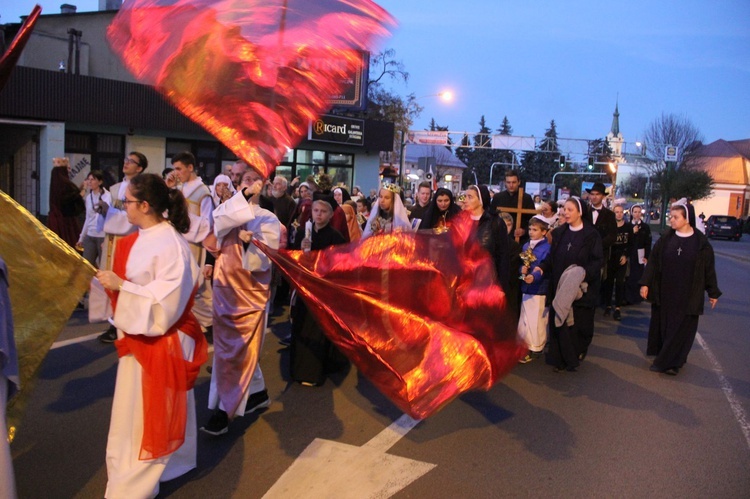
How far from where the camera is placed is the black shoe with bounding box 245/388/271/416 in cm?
557

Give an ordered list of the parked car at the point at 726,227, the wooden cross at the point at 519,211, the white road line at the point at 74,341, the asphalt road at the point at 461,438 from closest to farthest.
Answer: the asphalt road at the point at 461,438, the white road line at the point at 74,341, the wooden cross at the point at 519,211, the parked car at the point at 726,227

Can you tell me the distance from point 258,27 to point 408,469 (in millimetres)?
3014

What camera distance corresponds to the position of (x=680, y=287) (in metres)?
7.71

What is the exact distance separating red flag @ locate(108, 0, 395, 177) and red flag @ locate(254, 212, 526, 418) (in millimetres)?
865

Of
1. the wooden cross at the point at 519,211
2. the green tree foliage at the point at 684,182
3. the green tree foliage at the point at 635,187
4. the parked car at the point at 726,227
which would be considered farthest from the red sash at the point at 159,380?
the green tree foliage at the point at 635,187

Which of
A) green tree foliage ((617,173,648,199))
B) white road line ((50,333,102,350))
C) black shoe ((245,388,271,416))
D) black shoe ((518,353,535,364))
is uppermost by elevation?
green tree foliage ((617,173,648,199))

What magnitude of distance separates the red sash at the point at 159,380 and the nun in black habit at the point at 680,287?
580 cm

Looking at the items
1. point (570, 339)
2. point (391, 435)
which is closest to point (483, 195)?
point (570, 339)

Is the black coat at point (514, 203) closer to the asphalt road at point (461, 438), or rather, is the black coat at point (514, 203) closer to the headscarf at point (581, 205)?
the headscarf at point (581, 205)

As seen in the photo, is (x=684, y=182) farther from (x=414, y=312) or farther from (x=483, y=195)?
(x=414, y=312)

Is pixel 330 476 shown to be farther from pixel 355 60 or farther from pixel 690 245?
pixel 690 245

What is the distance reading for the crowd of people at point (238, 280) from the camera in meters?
3.73

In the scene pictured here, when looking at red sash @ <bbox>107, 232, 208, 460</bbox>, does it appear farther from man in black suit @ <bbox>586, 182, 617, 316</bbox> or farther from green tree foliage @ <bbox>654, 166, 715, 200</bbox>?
green tree foliage @ <bbox>654, 166, 715, 200</bbox>

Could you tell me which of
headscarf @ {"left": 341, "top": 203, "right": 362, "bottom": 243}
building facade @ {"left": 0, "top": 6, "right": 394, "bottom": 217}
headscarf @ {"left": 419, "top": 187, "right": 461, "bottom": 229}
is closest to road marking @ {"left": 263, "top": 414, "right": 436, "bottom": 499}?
headscarf @ {"left": 419, "top": 187, "right": 461, "bottom": 229}
